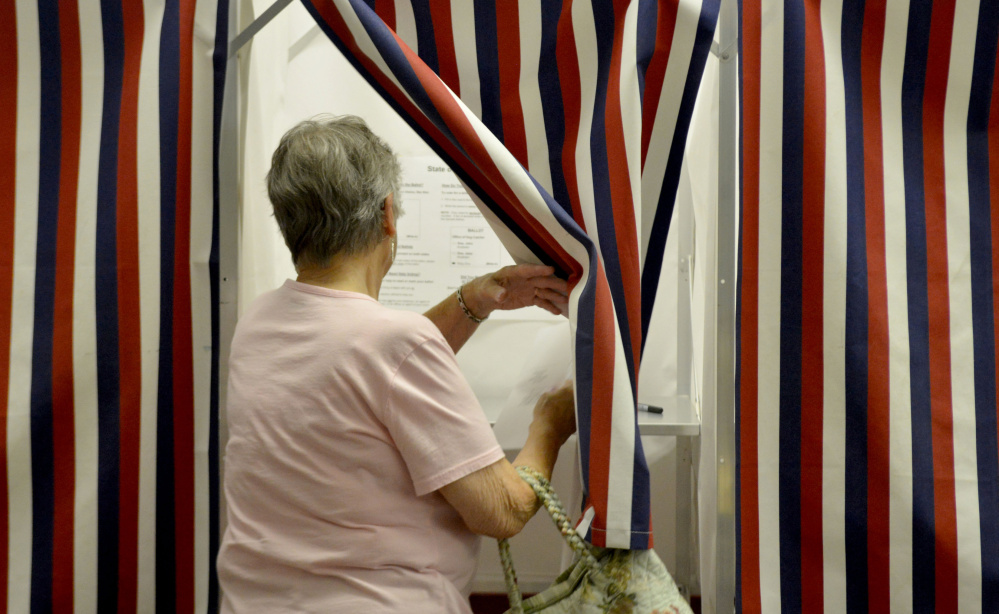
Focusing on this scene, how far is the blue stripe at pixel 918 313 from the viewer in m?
1.19

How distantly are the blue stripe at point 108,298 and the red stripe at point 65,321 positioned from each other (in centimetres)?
4

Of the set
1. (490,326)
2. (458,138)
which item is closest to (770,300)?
(458,138)

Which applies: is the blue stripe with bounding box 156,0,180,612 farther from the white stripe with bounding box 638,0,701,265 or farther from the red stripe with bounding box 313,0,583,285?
the white stripe with bounding box 638,0,701,265

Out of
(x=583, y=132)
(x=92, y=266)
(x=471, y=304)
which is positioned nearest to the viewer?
(x=583, y=132)

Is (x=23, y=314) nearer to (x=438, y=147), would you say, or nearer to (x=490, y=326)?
(x=438, y=147)

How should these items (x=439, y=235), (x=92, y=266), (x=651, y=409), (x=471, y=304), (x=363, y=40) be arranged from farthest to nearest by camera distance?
(x=439, y=235) < (x=651, y=409) < (x=471, y=304) < (x=92, y=266) < (x=363, y=40)

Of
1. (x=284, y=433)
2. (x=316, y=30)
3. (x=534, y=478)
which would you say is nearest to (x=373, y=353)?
(x=284, y=433)

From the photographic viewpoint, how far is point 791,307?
1217mm

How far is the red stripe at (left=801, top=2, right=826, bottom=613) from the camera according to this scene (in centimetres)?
119

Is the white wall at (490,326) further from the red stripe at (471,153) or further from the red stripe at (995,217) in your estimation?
the red stripe at (471,153)

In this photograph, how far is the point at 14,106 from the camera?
1.27 m

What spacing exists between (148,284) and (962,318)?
4.49 ft

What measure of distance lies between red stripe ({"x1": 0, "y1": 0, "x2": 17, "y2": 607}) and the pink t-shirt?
0.51 meters

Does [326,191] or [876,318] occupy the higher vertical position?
[326,191]
